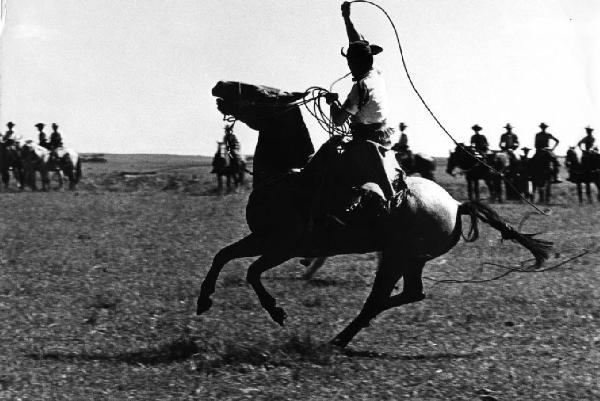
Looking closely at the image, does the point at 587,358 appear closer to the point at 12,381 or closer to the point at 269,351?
the point at 269,351

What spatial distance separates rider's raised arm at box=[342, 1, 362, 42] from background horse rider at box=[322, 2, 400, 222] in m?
0.37

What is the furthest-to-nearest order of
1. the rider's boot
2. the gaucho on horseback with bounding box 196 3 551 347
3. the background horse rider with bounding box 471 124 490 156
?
the background horse rider with bounding box 471 124 490 156, the gaucho on horseback with bounding box 196 3 551 347, the rider's boot

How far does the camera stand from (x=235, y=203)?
1123 inches

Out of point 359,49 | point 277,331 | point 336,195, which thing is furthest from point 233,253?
point 359,49

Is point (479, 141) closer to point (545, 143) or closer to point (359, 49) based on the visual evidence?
point (545, 143)

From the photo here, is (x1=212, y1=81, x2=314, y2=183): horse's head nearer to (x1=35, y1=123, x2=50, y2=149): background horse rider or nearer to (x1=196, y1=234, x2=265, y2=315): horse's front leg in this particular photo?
(x1=196, y1=234, x2=265, y2=315): horse's front leg

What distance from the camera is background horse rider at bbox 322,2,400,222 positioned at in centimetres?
934

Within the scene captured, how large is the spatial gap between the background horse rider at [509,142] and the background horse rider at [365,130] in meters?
26.9

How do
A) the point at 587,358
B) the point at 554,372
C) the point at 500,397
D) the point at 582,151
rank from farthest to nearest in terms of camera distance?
the point at 582,151 < the point at 587,358 < the point at 554,372 < the point at 500,397

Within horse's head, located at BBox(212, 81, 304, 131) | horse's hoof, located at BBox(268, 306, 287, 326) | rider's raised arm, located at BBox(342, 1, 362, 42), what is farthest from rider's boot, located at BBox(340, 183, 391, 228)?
rider's raised arm, located at BBox(342, 1, 362, 42)

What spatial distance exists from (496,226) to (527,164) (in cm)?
2499

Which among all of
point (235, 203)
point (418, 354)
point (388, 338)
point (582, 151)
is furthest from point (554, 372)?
point (582, 151)

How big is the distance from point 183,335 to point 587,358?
13.0 ft

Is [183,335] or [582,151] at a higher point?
[582,151]
